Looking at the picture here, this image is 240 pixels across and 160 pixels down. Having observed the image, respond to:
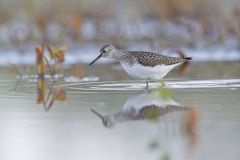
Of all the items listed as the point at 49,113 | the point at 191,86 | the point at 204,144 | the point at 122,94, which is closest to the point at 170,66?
the point at 191,86

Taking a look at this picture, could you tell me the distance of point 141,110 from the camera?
7.73 m

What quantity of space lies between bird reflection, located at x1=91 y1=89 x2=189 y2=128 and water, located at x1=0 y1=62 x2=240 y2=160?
0.4 inches

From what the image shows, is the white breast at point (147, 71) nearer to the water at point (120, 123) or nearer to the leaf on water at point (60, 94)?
the water at point (120, 123)

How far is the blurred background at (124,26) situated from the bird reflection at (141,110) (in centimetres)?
513

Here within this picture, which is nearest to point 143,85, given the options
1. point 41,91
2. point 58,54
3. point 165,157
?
point 41,91

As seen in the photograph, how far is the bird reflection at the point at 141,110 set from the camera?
729cm

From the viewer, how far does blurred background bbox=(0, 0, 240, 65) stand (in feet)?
46.2

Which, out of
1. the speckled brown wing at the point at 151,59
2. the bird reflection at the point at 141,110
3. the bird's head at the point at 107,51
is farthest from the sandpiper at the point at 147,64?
the bird reflection at the point at 141,110

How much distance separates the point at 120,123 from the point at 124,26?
8.78 metres

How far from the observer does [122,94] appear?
9.01 m

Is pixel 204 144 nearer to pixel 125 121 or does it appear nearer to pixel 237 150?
pixel 237 150

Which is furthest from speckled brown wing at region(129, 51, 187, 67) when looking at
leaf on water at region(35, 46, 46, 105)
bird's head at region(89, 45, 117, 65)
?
leaf on water at region(35, 46, 46, 105)

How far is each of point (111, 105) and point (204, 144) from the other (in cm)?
235

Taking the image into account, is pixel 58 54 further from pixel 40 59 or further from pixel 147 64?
pixel 147 64
